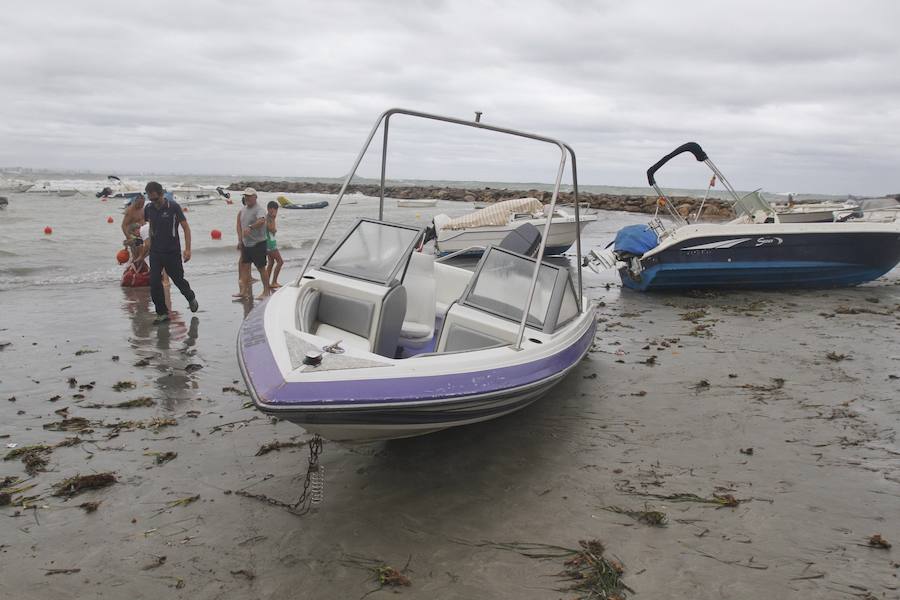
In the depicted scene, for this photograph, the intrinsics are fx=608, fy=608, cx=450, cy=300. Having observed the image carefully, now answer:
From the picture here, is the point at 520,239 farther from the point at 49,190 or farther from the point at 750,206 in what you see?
the point at 49,190

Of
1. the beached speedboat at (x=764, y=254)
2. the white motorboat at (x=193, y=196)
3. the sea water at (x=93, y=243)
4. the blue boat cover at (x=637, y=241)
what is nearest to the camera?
the beached speedboat at (x=764, y=254)

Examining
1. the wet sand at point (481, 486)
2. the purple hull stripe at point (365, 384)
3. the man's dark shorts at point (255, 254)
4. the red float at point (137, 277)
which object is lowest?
the wet sand at point (481, 486)

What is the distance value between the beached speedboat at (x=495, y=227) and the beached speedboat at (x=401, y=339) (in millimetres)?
8777

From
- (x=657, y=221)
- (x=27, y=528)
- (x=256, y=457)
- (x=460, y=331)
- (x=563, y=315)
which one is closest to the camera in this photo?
(x=27, y=528)

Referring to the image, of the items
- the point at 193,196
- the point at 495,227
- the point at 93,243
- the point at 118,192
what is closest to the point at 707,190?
the point at 495,227

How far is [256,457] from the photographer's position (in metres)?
4.35

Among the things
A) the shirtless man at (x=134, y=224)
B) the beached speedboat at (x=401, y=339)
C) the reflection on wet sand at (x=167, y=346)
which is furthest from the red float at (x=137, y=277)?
the beached speedboat at (x=401, y=339)

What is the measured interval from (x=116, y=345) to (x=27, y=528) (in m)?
3.86

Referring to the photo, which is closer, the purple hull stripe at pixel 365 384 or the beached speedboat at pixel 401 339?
the purple hull stripe at pixel 365 384

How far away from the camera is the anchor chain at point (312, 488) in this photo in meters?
3.58

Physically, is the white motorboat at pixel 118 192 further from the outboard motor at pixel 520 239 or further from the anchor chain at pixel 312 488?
the anchor chain at pixel 312 488

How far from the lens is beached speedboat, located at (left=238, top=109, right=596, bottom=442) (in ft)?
11.3

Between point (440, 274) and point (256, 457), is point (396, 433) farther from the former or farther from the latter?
point (440, 274)

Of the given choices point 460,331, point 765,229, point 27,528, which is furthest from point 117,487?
point 765,229
